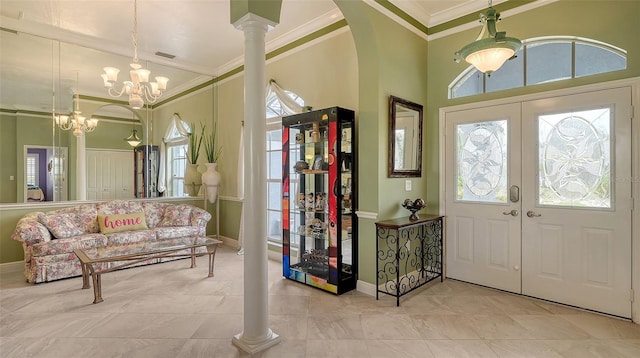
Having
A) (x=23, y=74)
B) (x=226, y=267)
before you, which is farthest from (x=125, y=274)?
(x=23, y=74)

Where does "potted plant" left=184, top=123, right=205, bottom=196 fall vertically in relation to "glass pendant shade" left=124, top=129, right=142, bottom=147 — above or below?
below

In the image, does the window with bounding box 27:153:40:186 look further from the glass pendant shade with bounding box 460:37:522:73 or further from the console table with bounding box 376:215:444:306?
the glass pendant shade with bounding box 460:37:522:73

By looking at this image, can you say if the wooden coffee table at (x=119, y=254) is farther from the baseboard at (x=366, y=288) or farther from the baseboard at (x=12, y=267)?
the baseboard at (x=366, y=288)

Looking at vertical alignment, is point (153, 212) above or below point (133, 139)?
below

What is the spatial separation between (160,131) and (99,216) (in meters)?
1.86

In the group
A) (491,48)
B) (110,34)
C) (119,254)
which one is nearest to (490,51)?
(491,48)

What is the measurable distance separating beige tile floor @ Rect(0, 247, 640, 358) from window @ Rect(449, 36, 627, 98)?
7.51 feet

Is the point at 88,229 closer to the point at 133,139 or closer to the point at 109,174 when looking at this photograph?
the point at 109,174

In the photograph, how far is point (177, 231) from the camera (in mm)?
4941

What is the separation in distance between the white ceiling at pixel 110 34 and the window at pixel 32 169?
0.70m

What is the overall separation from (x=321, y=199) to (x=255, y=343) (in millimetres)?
1796

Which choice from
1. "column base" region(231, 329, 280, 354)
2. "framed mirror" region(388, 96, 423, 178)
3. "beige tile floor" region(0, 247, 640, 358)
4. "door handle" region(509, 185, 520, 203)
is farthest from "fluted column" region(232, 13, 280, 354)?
"door handle" region(509, 185, 520, 203)

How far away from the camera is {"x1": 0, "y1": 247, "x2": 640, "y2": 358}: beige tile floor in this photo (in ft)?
7.92

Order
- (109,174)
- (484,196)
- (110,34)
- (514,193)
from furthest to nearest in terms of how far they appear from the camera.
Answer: (109,174), (110,34), (484,196), (514,193)
